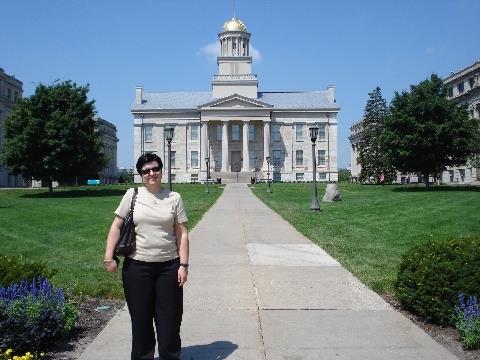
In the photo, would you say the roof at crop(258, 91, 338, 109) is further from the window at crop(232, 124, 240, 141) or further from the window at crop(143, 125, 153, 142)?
the window at crop(143, 125, 153, 142)

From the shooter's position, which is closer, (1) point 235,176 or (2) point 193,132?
(1) point 235,176

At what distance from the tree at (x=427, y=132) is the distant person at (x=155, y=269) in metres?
44.4

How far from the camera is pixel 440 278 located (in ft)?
21.7

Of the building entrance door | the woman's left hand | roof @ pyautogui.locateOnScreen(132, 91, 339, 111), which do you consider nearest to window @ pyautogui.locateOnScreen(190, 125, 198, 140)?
roof @ pyautogui.locateOnScreen(132, 91, 339, 111)

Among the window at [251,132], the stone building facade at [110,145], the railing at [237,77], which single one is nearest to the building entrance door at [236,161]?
the window at [251,132]

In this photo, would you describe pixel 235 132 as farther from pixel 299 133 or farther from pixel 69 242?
pixel 69 242

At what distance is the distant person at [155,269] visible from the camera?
4988mm

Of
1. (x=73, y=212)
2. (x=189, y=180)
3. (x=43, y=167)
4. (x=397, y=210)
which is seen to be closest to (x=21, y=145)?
(x=43, y=167)

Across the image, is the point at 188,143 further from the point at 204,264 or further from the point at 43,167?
the point at 204,264

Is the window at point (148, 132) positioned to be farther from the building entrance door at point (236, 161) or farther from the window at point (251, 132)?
the window at point (251, 132)

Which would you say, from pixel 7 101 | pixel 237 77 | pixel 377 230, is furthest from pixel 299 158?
pixel 377 230

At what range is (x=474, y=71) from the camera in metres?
80.2

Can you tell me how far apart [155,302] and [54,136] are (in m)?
40.2

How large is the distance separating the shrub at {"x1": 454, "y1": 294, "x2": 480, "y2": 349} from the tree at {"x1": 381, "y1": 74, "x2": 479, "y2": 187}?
4233 centimetres
